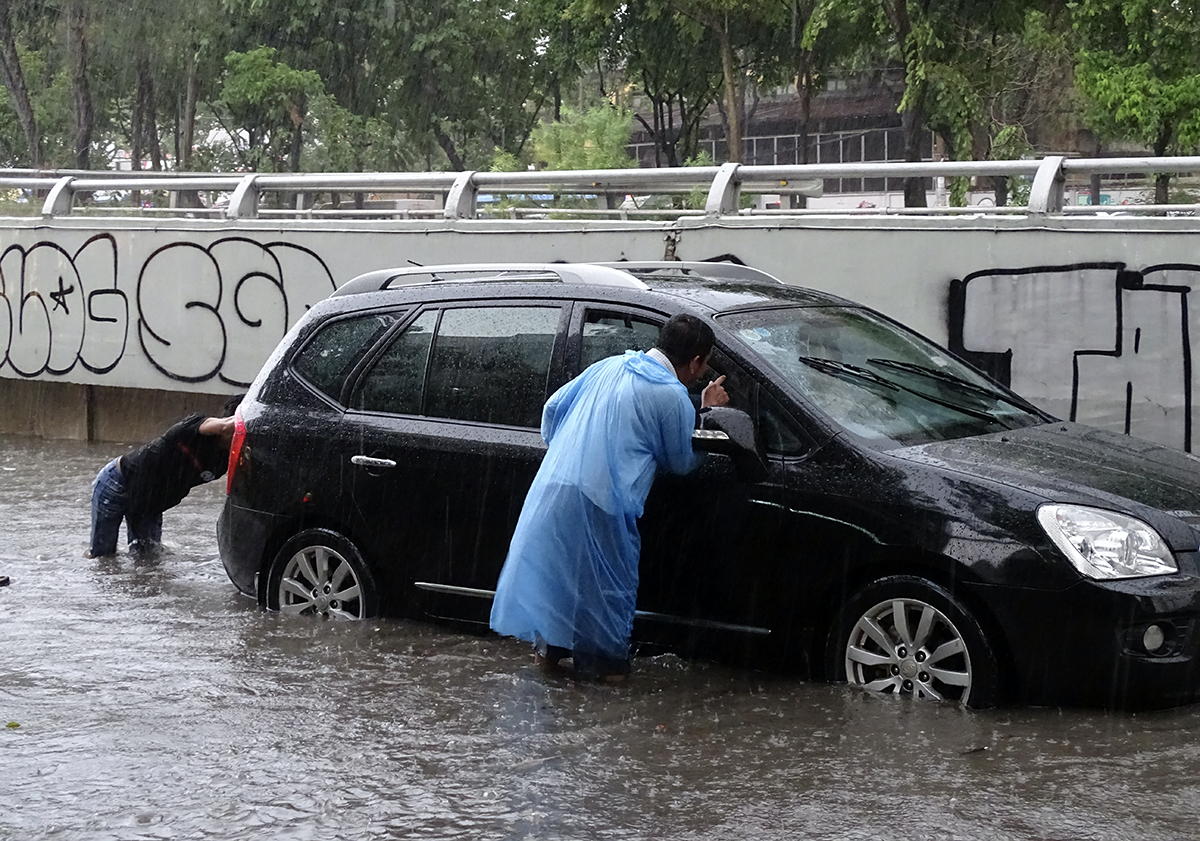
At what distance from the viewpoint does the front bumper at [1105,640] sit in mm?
4727

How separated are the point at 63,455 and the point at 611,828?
10.0 m

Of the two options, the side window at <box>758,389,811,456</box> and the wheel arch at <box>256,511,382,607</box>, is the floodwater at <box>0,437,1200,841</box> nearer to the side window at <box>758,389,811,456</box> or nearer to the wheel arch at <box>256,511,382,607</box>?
the wheel arch at <box>256,511,382,607</box>

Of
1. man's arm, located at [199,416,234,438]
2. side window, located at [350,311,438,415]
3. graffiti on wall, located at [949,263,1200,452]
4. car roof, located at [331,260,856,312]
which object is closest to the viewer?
car roof, located at [331,260,856,312]

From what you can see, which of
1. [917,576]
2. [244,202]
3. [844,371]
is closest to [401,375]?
[844,371]

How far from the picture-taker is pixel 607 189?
10930mm

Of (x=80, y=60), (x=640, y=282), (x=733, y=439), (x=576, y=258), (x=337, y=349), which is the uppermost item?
(x=80, y=60)

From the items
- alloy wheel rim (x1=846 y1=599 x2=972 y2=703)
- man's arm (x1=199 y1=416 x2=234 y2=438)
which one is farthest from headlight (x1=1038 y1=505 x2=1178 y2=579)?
man's arm (x1=199 y1=416 x2=234 y2=438)

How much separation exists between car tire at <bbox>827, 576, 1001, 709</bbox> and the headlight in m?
0.40

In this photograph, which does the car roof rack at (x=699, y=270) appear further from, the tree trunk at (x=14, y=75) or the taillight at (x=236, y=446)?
the tree trunk at (x=14, y=75)

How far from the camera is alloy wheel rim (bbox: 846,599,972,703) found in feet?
16.4

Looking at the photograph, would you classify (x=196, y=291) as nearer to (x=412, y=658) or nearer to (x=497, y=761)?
(x=412, y=658)

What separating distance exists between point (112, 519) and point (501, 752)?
4556mm

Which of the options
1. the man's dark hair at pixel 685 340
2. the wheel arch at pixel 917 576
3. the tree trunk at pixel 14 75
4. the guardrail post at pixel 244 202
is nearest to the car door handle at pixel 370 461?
the man's dark hair at pixel 685 340

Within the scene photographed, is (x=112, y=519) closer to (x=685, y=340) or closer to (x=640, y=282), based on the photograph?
(x=640, y=282)
